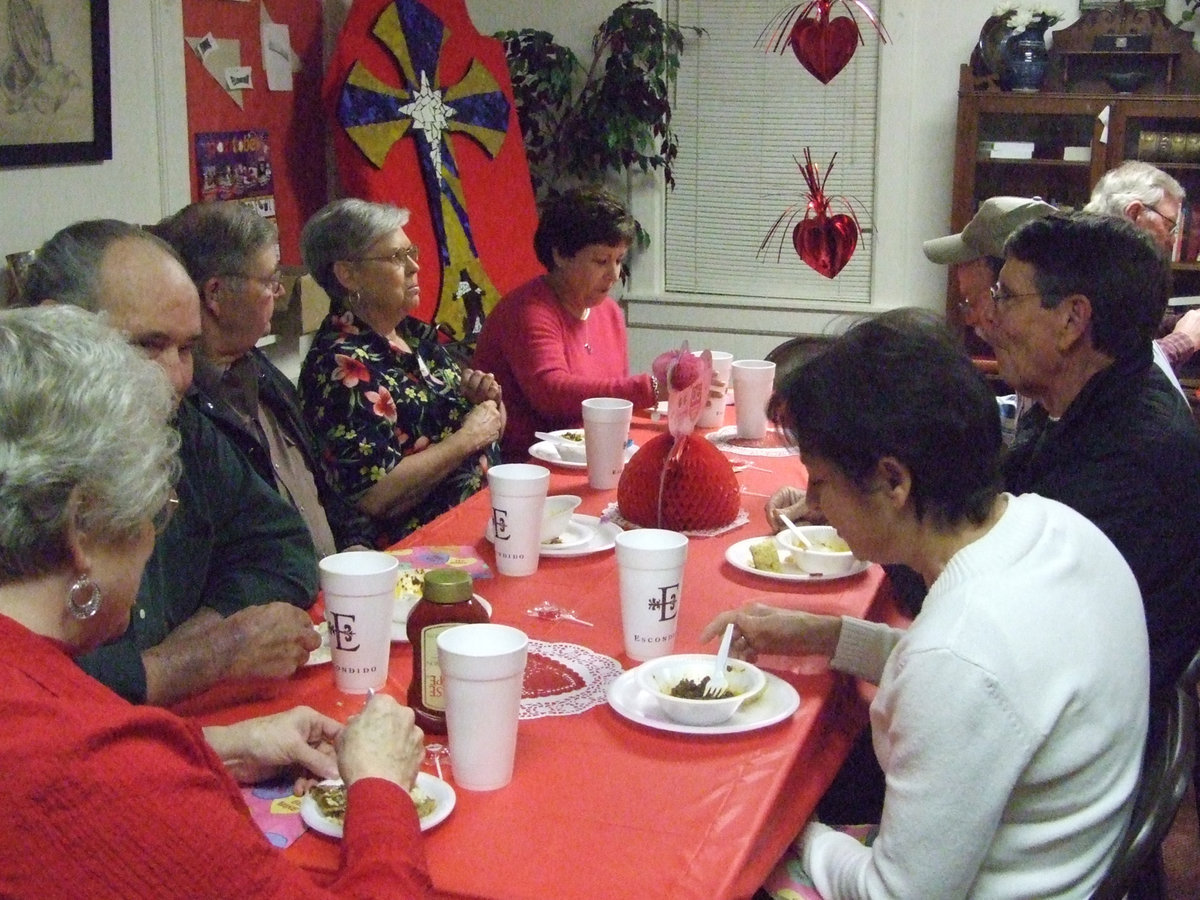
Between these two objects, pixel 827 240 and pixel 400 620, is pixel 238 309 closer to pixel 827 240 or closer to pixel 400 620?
pixel 400 620

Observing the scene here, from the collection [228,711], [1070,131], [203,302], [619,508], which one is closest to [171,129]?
[203,302]

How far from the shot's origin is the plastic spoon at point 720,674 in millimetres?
1542

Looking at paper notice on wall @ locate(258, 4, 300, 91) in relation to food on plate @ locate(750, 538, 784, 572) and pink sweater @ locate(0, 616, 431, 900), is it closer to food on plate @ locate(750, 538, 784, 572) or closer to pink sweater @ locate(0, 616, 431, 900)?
food on plate @ locate(750, 538, 784, 572)

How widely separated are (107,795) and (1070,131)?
15.8ft

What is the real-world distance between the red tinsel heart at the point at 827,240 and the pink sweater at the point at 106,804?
10.9 feet

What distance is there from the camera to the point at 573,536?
2.19 m

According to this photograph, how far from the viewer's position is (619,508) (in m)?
2.32

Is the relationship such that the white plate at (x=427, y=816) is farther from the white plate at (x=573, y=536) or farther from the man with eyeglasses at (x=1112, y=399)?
the man with eyeglasses at (x=1112, y=399)

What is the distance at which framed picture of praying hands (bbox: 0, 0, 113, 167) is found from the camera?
9.41 ft

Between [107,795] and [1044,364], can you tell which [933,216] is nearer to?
[1044,364]

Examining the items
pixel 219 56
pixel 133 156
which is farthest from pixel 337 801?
pixel 219 56

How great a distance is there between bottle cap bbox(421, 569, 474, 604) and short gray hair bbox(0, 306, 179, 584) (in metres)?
0.40

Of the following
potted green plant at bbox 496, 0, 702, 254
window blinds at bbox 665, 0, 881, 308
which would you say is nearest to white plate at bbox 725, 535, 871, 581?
potted green plant at bbox 496, 0, 702, 254

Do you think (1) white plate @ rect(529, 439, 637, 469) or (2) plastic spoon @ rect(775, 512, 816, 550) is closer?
(2) plastic spoon @ rect(775, 512, 816, 550)
